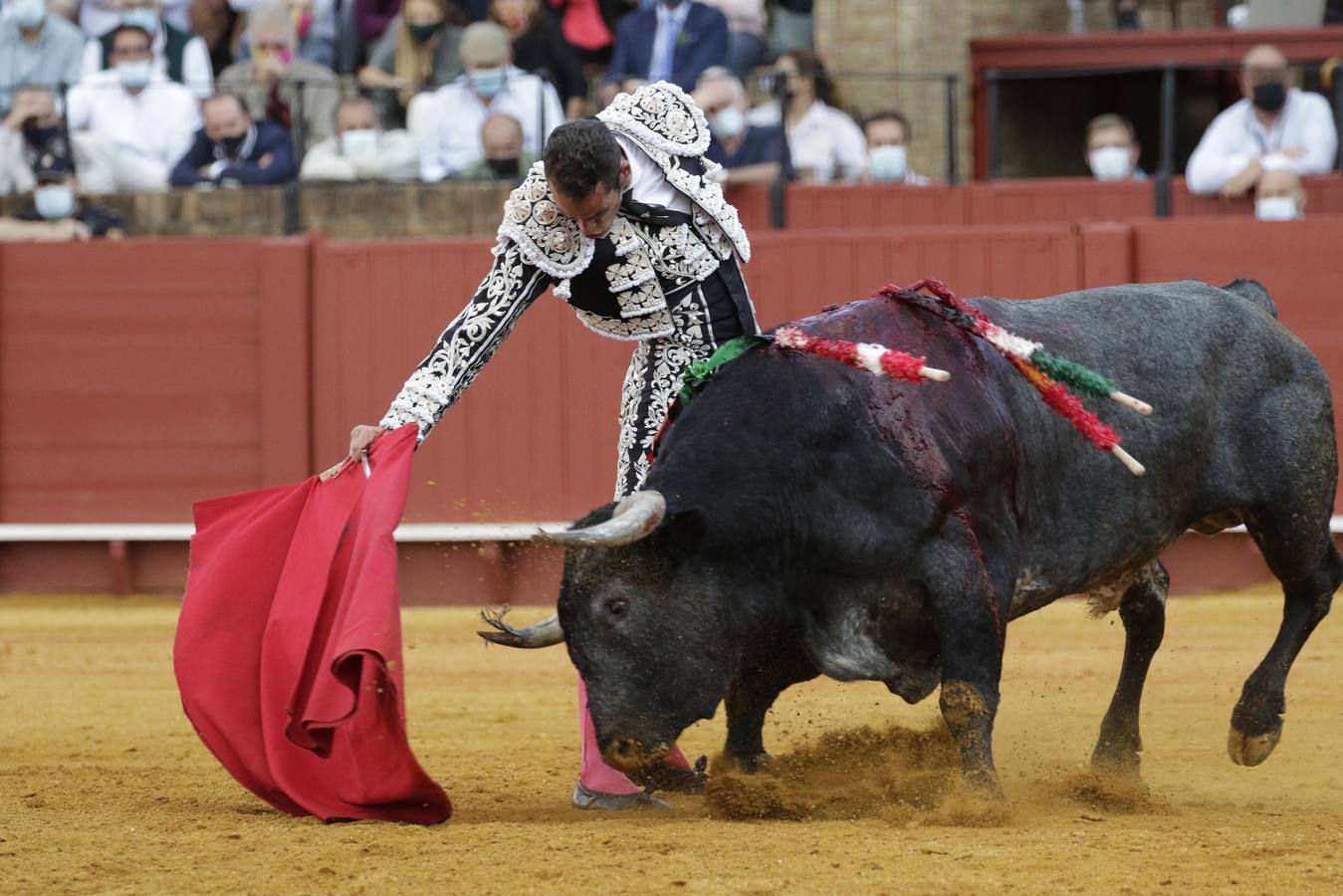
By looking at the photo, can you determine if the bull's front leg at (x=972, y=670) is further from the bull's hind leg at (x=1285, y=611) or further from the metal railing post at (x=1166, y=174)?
the metal railing post at (x=1166, y=174)

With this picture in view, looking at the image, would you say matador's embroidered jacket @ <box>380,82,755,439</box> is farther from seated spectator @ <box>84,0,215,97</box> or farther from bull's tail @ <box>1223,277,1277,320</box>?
seated spectator @ <box>84,0,215,97</box>

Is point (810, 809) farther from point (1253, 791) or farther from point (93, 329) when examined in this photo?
point (93, 329)

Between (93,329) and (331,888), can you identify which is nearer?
(331,888)

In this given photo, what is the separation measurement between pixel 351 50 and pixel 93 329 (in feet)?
7.06

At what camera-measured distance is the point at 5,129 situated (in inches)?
353

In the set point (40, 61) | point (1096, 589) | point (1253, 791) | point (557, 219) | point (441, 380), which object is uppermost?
point (40, 61)

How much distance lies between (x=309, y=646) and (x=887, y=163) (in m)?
5.57

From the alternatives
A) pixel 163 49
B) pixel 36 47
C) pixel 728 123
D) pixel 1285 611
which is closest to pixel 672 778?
pixel 1285 611

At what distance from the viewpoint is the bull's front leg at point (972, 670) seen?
11.9 ft

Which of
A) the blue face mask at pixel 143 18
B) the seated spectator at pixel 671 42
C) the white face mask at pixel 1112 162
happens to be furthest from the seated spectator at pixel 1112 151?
the blue face mask at pixel 143 18

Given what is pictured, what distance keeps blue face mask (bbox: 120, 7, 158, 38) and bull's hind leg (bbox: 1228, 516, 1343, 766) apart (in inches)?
262

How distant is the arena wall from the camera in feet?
25.4

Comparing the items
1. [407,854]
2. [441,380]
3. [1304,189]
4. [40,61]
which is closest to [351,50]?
[40,61]

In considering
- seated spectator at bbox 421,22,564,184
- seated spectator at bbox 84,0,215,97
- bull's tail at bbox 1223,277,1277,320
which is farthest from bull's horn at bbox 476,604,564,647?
seated spectator at bbox 84,0,215,97
